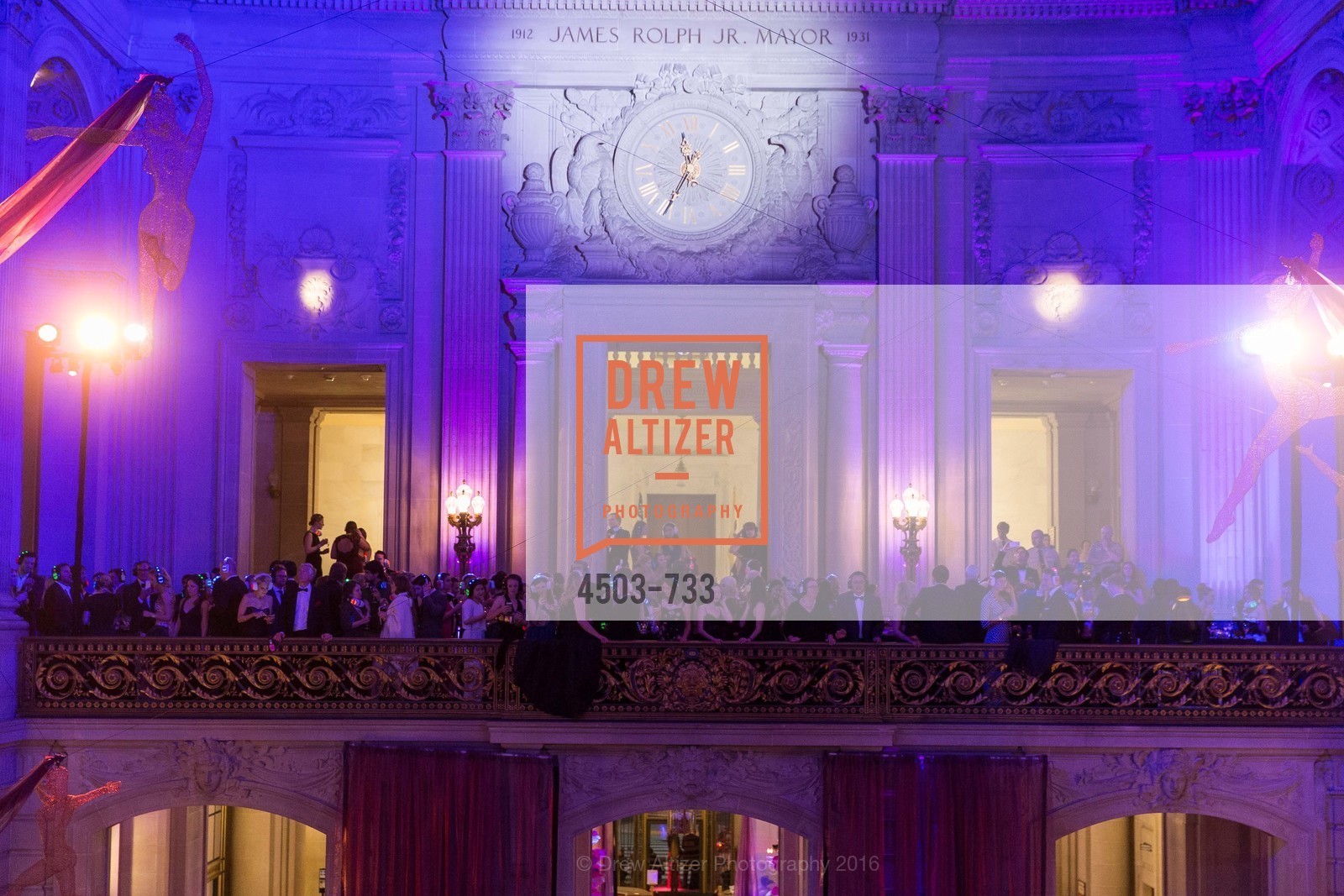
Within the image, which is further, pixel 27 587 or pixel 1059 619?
pixel 27 587

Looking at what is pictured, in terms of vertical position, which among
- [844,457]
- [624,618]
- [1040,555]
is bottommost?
[624,618]

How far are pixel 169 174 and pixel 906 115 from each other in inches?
357

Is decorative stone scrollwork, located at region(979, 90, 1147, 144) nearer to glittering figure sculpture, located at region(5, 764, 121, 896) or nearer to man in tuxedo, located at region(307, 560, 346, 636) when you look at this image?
man in tuxedo, located at region(307, 560, 346, 636)

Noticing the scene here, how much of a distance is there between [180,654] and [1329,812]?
1064 cm

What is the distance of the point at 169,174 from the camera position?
52.1 feet

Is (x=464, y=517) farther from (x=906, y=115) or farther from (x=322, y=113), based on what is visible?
(x=906, y=115)

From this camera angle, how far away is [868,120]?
18.0m

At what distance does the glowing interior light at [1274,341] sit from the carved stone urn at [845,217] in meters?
4.89

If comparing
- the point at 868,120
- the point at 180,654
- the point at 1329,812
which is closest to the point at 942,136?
the point at 868,120

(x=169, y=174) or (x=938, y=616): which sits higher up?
(x=169, y=174)

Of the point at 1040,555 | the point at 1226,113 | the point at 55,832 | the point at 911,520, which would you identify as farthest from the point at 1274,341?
the point at 55,832

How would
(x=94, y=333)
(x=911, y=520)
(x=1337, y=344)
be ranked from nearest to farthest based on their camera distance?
(x=94, y=333), (x=1337, y=344), (x=911, y=520)

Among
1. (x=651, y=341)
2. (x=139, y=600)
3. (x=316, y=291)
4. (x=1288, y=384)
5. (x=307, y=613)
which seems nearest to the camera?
(x=307, y=613)

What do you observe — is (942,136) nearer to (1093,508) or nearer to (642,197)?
(642,197)
